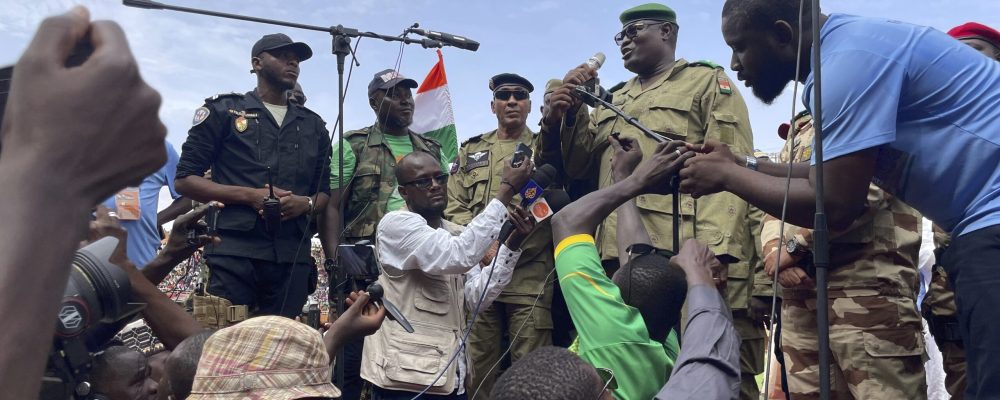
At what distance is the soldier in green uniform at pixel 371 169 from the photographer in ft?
19.0

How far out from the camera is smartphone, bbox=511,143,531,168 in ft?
15.3

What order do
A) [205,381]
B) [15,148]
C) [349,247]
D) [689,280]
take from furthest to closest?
1. [349,247]
2. [689,280]
3. [205,381]
4. [15,148]

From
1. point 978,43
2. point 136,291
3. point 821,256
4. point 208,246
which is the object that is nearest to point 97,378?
point 136,291

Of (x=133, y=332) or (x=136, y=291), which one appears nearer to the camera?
(x=136, y=291)

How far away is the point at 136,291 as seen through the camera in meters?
3.31

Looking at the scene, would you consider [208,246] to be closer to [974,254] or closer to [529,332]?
[529,332]

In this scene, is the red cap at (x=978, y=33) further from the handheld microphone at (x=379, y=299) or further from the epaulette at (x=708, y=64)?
the handheld microphone at (x=379, y=299)

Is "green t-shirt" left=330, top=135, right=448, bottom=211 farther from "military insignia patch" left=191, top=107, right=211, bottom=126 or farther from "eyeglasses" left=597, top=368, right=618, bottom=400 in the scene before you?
"eyeglasses" left=597, top=368, right=618, bottom=400

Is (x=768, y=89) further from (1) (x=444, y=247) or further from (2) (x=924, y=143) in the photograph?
(1) (x=444, y=247)

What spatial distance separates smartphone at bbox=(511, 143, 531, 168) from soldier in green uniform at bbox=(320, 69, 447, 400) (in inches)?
56.5

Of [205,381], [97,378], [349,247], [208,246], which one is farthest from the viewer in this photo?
[208,246]

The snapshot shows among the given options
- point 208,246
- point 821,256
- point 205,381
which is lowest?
point 208,246

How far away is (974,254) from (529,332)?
10.6 feet

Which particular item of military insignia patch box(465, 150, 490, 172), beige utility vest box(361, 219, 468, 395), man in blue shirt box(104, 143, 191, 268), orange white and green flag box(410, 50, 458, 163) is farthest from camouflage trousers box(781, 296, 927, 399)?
orange white and green flag box(410, 50, 458, 163)
